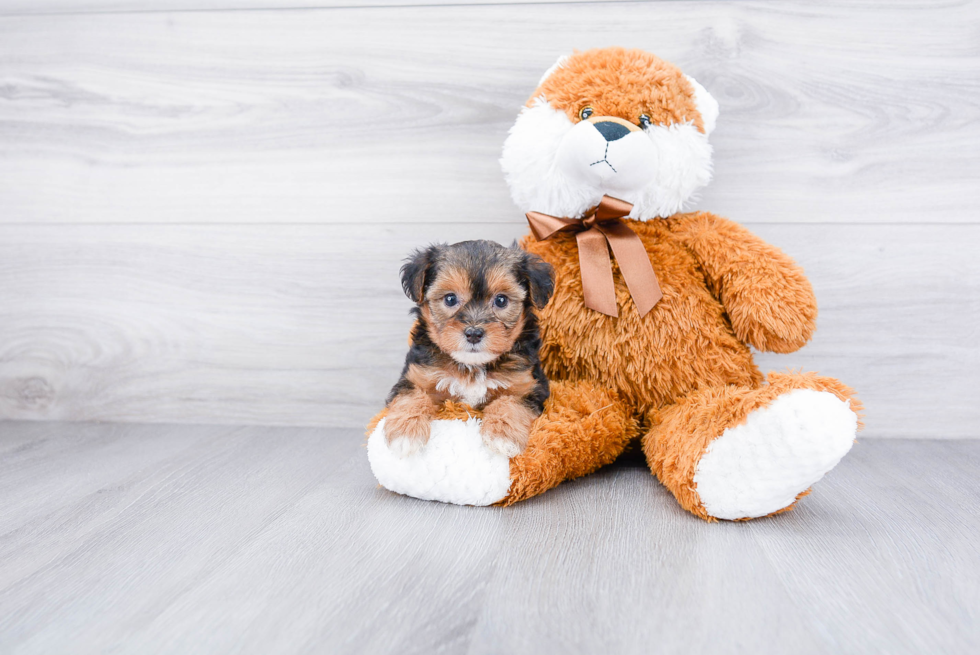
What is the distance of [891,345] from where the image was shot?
70.4 inches

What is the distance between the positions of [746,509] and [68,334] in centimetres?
196

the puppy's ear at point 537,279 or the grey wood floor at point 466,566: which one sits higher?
the puppy's ear at point 537,279

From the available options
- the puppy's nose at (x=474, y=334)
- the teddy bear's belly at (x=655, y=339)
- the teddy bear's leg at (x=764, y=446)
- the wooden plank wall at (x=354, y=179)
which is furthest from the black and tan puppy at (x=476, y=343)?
the wooden plank wall at (x=354, y=179)

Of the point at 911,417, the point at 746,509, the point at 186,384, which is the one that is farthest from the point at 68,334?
the point at 911,417

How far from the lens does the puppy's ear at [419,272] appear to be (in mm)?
1317

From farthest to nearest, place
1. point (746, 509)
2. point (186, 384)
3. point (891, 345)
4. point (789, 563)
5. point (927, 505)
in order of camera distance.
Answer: point (186, 384) → point (891, 345) → point (927, 505) → point (746, 509) → point (789, 563)

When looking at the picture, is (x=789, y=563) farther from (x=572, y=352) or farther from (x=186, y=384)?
(x=186, y=384)

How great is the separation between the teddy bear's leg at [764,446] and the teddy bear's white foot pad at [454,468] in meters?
0.36

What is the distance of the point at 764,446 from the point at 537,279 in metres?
0.52

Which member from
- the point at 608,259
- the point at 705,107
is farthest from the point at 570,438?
the point at 705,107

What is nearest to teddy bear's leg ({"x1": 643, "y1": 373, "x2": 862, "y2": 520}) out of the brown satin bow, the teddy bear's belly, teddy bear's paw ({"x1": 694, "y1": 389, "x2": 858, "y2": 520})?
teddy bear's paw ({"x1": 694, "y1": 389, "x2": 858, "y2": 520})

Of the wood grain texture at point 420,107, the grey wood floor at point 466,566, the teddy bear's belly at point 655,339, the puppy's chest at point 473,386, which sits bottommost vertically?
the grey wood floor at point 466,566

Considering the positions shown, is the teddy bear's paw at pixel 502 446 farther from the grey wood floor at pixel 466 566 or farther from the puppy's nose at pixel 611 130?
the puppy's nose at pixel 611 130

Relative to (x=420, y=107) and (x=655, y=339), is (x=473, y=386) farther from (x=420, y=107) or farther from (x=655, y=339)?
(x=420, y=107)
